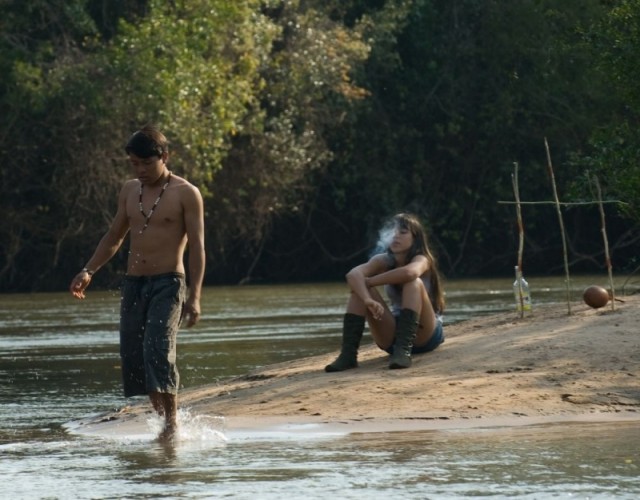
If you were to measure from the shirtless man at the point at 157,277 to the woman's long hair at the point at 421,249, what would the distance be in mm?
2359

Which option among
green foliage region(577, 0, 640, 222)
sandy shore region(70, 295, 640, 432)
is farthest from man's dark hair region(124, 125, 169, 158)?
green foliage region(577, 0, 640, 222)

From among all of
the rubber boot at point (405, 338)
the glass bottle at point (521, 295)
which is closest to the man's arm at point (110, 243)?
the rubber boot at point (405, 338)

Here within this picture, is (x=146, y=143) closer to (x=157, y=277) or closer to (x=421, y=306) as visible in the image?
(x=157, y=277)

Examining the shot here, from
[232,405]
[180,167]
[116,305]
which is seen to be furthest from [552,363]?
[180,167]

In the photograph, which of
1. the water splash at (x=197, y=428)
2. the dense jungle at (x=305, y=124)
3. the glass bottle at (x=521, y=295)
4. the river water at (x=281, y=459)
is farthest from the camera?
the dense jungle at (x=305, y=124)

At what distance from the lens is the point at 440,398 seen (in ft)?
34.9

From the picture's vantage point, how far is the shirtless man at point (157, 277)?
9.88m

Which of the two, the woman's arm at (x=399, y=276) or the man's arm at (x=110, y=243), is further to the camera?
the woman's arm at (x=399, y=276)

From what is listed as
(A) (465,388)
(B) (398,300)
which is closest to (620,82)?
(B) (398,300)

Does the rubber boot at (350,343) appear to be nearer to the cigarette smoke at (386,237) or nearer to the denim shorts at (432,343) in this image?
the denim shorts at (432,343)

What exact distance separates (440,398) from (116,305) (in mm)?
18476

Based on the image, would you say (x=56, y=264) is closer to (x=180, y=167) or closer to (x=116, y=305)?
(x=180, y=167)

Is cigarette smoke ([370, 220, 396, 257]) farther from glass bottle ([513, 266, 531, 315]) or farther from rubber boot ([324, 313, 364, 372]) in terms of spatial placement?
glass bottle ([513, 266, 531, 315])

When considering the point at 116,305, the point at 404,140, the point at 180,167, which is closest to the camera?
the point at 116,305
